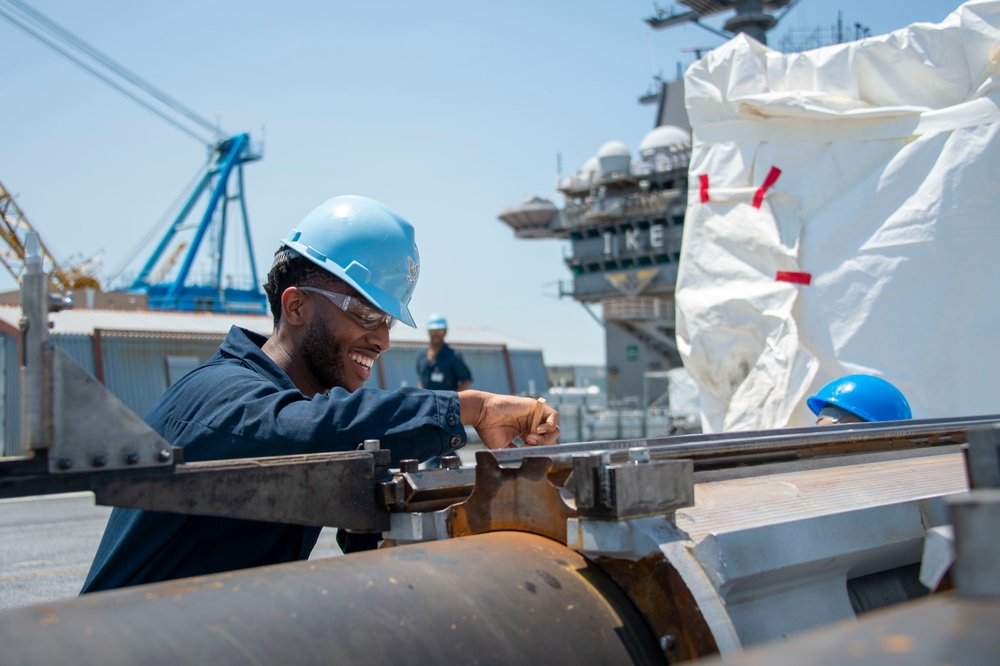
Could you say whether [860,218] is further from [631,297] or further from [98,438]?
[631,297]

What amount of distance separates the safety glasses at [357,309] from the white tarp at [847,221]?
2877mm

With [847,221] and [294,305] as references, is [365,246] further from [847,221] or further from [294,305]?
[847,221]

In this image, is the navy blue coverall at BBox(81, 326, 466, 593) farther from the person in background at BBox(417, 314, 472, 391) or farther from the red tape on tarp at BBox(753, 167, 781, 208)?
the person in background at BBox(417, 314, 472, 391)

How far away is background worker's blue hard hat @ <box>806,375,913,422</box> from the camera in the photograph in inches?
136

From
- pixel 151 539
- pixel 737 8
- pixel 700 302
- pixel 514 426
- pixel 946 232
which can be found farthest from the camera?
pixel 737 8

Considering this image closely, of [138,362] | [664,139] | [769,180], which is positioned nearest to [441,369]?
[769,180]

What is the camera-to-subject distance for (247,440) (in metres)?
1.61

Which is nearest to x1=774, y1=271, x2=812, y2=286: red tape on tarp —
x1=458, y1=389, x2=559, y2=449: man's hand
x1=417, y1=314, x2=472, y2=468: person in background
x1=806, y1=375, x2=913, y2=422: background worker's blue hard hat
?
x1=806, y1=375, x2=913, y2=422: background worker's blue hard hat

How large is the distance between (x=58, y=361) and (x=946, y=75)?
4.17m

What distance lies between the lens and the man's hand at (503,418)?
1838 mm

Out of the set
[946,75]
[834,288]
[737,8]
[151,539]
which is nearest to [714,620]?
[151,539]

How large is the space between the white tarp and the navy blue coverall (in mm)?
3067

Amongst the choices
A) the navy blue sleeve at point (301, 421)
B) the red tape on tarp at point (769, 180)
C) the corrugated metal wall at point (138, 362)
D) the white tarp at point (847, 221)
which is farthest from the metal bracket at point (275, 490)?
the corrugated metal wall at point (138, 362)

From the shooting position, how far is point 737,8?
32.3 metres
